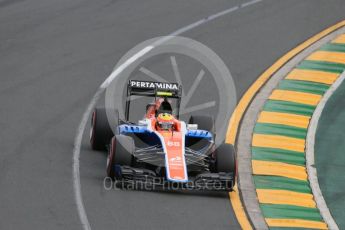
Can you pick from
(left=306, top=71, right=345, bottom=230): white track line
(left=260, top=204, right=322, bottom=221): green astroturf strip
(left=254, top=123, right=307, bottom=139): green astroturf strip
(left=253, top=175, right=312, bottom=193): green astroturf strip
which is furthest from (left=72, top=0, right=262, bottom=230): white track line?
(left=306, top=71, right=345, bottom=230): white track line

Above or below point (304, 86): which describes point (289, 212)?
below

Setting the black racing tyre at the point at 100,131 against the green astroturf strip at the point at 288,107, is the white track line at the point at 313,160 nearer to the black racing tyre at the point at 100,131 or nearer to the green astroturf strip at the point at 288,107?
the green astroturf strip at the point at 288,107

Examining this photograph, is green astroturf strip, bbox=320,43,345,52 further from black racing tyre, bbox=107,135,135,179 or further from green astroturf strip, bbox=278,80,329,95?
black racing tyre, bbox=107,135,135,179

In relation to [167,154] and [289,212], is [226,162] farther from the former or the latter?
[289,212]

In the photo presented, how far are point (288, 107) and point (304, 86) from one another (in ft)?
6.00

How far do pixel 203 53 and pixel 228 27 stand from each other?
8.33ft

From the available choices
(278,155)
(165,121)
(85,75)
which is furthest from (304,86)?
(165,121)

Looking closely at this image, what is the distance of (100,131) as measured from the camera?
67.3ft

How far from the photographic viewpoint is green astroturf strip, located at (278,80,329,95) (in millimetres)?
26031

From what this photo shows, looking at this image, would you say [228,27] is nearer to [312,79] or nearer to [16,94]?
[312,79]

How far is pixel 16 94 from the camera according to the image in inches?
960

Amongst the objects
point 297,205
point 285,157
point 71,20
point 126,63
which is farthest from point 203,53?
point 297,205

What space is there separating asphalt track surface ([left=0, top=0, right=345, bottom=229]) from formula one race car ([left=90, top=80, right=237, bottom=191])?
350 mm

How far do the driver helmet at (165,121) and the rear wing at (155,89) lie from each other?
930 mm
